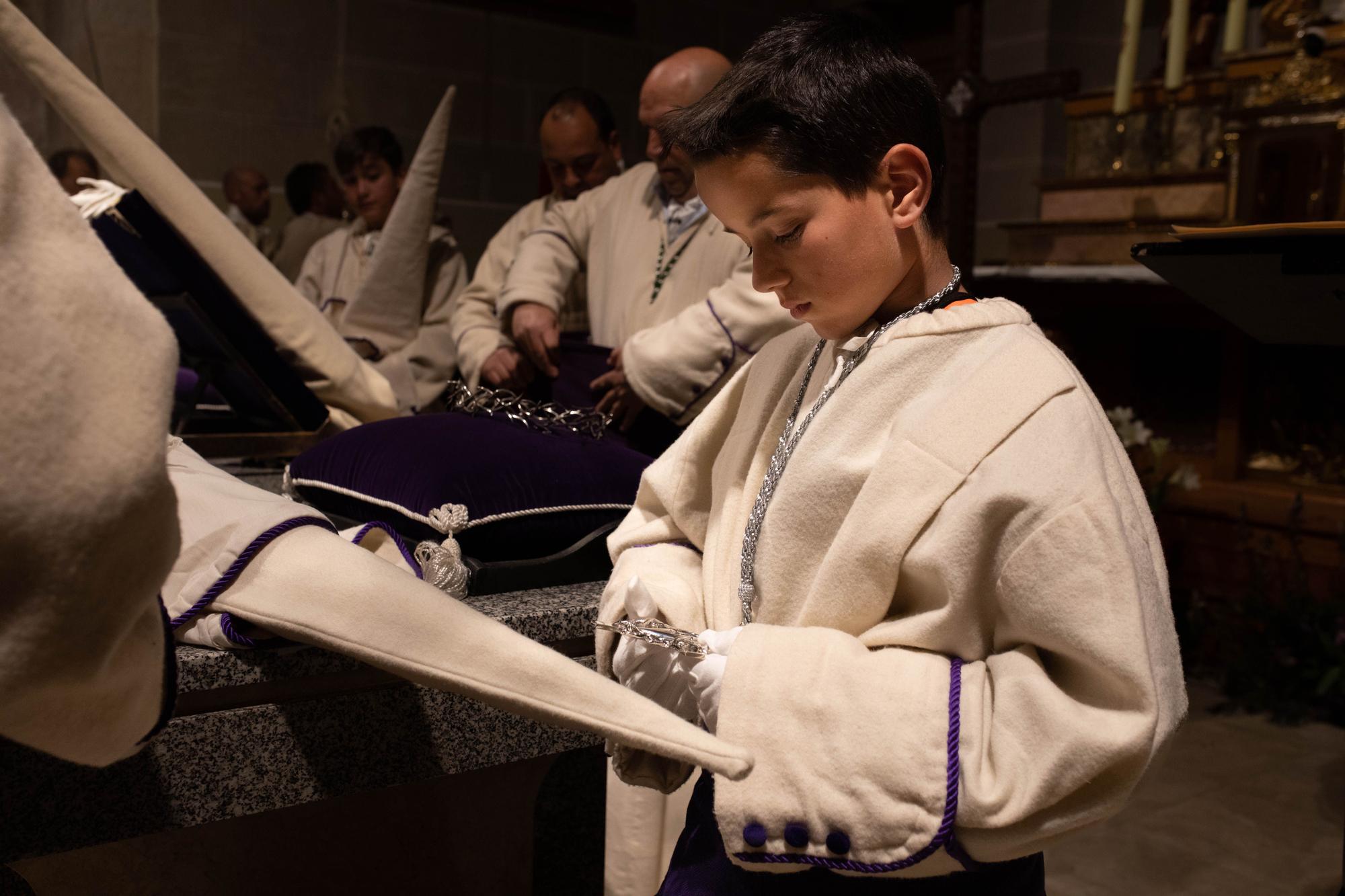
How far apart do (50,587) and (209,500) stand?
76 cm

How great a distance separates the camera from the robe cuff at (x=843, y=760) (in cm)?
87

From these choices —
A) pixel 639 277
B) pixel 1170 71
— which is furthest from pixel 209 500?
pixel 1170 71

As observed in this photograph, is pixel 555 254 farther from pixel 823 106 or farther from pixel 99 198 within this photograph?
pixel 823 106

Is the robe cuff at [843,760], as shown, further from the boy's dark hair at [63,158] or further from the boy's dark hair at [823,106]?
the boy's dark hair at [63,158]

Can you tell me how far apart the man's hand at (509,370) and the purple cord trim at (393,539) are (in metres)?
0.82

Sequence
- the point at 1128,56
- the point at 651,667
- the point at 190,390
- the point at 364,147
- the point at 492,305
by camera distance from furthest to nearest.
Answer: the point at 364,147, the point at 1128,56, the point at 492,305, the point at 190,390, the point at 651,667

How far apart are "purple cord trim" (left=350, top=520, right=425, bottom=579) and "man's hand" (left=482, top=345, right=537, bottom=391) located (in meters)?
0.82

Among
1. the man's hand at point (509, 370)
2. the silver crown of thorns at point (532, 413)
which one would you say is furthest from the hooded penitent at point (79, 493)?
the man's hand at point (509, 370)

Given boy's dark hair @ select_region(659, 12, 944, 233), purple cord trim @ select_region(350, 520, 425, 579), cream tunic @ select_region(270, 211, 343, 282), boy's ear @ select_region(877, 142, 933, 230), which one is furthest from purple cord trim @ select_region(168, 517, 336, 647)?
cream tunic @ select_region(270, 211, 343, 282)

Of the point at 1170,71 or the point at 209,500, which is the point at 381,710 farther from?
the point at 1170,71

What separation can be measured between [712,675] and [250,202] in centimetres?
454

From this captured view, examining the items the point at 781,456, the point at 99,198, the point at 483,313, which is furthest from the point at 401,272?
the point at 781,456

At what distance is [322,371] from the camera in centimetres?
225

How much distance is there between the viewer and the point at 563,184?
2.91 meters
